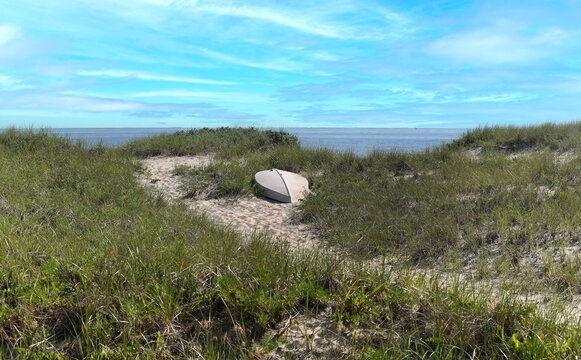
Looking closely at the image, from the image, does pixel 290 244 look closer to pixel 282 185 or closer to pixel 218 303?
pixel 218 303

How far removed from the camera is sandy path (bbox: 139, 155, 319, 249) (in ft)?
26.6

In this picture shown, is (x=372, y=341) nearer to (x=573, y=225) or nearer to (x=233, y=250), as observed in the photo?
(x=233, y=250)

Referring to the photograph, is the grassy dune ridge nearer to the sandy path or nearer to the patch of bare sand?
the patch of bare sand

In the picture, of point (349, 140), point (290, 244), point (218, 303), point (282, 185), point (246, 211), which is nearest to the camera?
point (218, 303)

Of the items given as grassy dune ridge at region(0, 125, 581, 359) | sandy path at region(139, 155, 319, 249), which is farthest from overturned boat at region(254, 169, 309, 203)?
grassy dune ridge at region(0, 125, 581, 359)

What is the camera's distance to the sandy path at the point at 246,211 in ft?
26.6

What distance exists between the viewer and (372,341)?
324 cm

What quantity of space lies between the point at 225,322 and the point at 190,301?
424 millimetres

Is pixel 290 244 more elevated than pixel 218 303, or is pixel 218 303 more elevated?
pixel 218 303

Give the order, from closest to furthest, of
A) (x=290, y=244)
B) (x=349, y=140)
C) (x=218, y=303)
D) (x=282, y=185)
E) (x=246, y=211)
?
1. (x=218, y=303)
2. (x=290, y=244)
3. (x=246, y=211)
4. (x=282, y=185)
5. (x=349, y=140)

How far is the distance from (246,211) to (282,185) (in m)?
1.62

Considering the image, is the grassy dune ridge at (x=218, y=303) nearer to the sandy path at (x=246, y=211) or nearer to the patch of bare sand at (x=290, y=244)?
the patch of bare sand at (x=290, y=244)

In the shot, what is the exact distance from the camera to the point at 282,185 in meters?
11.1

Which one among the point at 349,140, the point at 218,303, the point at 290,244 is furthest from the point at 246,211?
the point at 349,140
